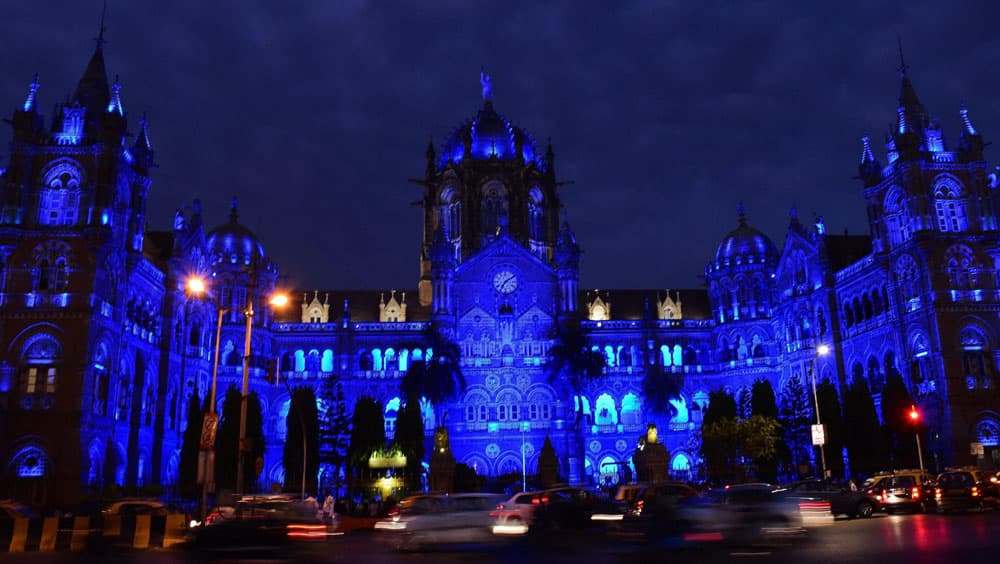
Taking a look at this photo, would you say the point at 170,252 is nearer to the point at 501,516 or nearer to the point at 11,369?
the point at 11,369

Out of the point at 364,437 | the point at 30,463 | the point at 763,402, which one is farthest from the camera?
the point at 763,402

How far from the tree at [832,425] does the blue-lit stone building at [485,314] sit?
4.44 meters

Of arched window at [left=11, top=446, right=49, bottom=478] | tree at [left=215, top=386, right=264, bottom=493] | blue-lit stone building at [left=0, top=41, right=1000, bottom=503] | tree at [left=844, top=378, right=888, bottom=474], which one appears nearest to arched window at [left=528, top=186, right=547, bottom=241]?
blue-lit stone building at [left=0, top=41, right=1000, bottom=503]

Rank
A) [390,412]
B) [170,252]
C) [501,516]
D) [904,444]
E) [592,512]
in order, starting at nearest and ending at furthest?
[501,516], [592,512], [904,444], [170,252], [390,412]

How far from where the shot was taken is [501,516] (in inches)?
1001

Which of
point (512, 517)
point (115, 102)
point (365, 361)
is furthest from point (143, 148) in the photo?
point (512, 517)

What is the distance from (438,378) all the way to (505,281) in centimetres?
1360

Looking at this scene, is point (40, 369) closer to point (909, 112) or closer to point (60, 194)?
point (60, 194)

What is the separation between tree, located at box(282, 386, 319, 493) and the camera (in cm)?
5738

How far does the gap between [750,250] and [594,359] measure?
2154 cm

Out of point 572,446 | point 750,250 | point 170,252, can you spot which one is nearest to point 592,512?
point 572,446

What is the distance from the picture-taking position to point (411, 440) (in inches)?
2463

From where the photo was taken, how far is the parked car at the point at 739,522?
15.3 m

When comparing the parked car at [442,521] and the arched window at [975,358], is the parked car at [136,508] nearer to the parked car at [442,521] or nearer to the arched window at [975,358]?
the parked car at [442,521]
